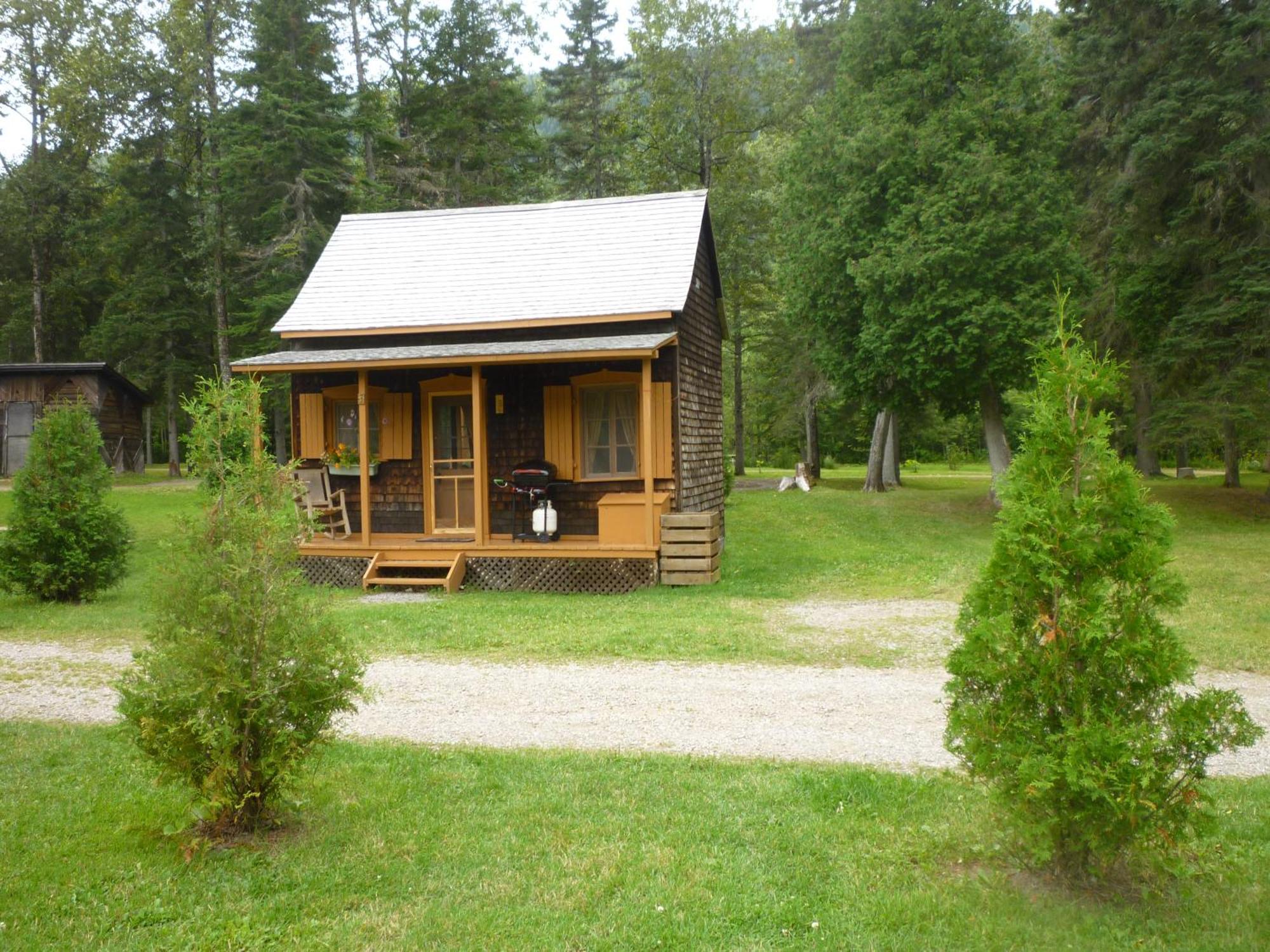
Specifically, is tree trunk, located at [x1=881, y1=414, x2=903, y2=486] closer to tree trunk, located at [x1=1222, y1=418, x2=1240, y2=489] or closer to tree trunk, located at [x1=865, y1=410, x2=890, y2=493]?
tree trunk, located at [x1=865, y1=410, x2=890, y2=493]

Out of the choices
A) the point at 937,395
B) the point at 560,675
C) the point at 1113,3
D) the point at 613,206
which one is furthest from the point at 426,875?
the point at 1113,3

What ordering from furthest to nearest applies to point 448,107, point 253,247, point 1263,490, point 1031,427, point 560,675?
point 448,107
point 253,247
point 1263,490
point 560,675
point 1031,427

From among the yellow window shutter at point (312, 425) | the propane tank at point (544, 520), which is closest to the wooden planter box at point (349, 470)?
the yellow window shutter at point (312, 425)

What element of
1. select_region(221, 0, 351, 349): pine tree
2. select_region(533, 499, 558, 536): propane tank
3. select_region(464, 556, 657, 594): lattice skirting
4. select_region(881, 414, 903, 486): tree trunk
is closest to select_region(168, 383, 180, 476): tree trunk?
select_region(221, 0, 351, 349): pine tree

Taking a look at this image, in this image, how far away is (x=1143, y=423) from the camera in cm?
2166

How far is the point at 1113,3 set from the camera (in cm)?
1892

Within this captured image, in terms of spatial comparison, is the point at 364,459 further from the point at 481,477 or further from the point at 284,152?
the point at 284,152

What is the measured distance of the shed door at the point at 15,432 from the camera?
28.4m

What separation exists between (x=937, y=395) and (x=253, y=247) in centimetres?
1855

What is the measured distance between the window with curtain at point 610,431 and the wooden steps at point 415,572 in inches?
92.6

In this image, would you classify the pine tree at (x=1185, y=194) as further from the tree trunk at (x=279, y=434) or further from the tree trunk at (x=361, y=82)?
the tree trunk at (x=279, y=434)

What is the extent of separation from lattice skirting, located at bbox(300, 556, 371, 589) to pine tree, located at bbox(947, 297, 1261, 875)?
10961 mm

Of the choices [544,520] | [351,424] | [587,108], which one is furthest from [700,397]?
[587,108]

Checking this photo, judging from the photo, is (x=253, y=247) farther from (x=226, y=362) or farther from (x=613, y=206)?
(x=613, y=206)
